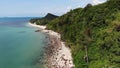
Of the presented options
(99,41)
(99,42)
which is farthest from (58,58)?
(99,42)

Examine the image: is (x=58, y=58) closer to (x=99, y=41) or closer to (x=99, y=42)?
(x=99, y=41)

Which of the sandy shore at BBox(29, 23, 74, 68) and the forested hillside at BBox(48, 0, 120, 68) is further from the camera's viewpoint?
the sandy shore at BBox(29, 23, 74, 68)

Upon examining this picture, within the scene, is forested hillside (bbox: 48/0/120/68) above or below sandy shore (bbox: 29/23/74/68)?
above

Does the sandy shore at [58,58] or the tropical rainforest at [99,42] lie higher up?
the tropical rainforest at [99,42]

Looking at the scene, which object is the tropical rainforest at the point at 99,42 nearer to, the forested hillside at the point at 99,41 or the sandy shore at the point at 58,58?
the forested hillside at the point at 99,41

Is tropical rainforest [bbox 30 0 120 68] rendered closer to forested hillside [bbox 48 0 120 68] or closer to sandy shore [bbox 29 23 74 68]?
forested hillside [bbox 48 0 120 68]

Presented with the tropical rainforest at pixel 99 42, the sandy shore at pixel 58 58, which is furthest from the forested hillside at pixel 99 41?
the sandy shore at pixel 58 58

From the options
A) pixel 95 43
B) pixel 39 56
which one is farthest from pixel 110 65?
pixel 39 56

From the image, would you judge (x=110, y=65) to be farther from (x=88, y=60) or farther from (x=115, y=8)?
(x=115, y=8)

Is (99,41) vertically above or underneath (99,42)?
above

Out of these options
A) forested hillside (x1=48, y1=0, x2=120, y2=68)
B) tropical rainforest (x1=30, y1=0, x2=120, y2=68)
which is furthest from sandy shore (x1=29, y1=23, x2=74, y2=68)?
forested hillside (x1=48, y1=0, x2=120, y2=68)

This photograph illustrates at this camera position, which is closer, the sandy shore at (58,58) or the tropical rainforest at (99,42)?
the tropical rainforest at (99,42)
